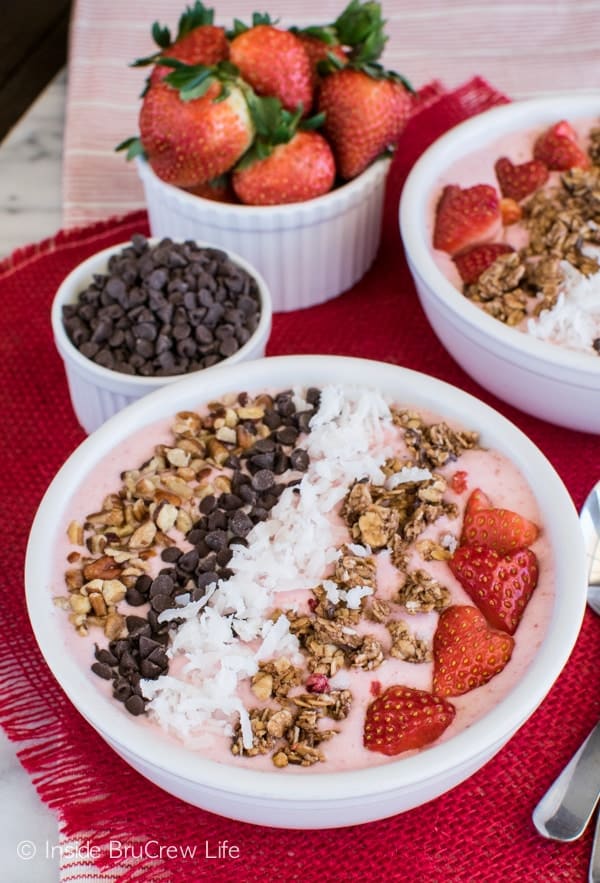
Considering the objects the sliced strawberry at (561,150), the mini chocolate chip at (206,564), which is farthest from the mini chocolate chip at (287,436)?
the sliced strawberry at (561,150)

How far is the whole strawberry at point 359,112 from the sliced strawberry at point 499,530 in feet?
2.63

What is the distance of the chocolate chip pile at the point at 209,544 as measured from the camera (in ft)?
3.69

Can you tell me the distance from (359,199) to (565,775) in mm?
1032

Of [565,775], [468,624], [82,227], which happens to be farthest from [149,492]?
[82,227]

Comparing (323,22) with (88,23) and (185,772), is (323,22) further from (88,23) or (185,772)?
(185,772)

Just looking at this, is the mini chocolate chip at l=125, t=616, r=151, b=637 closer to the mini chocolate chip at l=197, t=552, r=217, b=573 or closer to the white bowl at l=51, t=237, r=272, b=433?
the mini chocolate chip at l=197, t=552, r=217, b=573

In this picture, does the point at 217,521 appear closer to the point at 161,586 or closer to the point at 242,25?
the point at 161,586

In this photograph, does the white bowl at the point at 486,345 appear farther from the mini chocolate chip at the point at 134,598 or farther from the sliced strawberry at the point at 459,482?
the mini chocolate chip at the point at 134,598

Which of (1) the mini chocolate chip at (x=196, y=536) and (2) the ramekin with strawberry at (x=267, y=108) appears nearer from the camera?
(1) the mini chocolate chip at (x=196, y=536)

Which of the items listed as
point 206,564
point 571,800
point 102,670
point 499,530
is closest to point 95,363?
point 206,564

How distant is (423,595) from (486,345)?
46cm

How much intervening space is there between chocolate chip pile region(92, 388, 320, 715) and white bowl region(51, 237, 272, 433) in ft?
0.49

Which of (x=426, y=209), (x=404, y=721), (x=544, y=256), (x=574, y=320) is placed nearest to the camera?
(x=404, y=721)

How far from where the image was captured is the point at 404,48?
249cm
